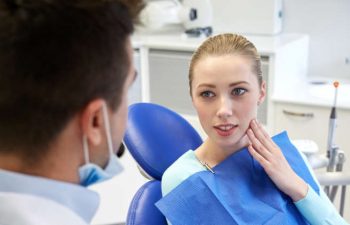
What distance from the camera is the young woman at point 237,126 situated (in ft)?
3.94

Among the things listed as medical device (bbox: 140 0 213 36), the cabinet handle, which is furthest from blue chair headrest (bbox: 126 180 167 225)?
medical device (bbox: 140 0 213 36)

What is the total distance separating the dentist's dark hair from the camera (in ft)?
2.17

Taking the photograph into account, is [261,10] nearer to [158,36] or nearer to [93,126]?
[158,36]

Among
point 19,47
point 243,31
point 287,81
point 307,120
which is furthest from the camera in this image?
point 243,31

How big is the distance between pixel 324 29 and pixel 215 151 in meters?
1.72

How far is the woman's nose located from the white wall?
174 centimetres

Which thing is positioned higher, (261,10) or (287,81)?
(261,10)

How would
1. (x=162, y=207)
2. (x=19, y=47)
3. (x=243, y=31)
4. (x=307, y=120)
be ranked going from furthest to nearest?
(x=243, y=31)
(x=307, y=120)
(x=162, y=207)
(x=19, y=47)

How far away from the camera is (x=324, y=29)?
2711 millimetres

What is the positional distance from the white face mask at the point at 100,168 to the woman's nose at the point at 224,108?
16.8 inches

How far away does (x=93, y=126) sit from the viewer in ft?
2.43

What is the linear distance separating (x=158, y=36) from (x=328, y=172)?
163cm

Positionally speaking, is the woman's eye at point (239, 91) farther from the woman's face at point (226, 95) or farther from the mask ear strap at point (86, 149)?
the mask ear strap at point (86, 149)

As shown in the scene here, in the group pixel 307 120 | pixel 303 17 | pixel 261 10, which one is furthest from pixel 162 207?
pixel 303 17
